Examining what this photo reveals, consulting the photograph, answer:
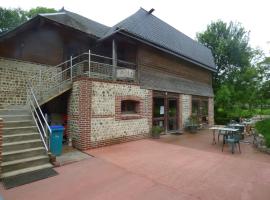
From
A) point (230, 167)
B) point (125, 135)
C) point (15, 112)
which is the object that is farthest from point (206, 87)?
point (15, 112)

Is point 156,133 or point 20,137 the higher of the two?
point 20,137

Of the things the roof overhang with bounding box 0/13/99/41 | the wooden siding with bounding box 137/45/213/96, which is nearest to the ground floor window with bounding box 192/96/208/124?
the wooden siding with bounding box 137/45/213/96

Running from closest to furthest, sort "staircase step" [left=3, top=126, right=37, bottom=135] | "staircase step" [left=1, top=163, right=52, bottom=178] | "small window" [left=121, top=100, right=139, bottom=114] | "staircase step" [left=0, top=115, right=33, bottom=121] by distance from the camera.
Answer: "staircase step" [left=1, top=163, right=52, bottom=178], "staircase step" [left=3, top=126, right=37, bottom=135], "staircase step" [left=0, top=115, right=33, bottom=121], "small window" [left=121, top=100, right=139, bottom=114]

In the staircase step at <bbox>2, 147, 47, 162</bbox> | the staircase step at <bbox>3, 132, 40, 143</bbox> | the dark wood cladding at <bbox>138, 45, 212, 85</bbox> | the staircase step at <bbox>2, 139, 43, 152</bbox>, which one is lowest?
the staircase step at <bbox>2, 147, 47, 162</bbox>

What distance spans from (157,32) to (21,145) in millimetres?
10487

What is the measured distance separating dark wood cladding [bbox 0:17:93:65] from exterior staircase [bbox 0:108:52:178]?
3.55 metres

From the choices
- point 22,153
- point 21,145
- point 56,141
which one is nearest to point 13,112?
point 21,145

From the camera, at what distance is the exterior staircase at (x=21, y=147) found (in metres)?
5.09

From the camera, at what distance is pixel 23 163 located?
17.2ft

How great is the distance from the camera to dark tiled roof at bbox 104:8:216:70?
10845 millimetres

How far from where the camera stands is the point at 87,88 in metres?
7.82

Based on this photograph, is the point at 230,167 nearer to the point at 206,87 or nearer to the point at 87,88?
the point at 87,88

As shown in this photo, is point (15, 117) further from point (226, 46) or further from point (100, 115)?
point (226, 46)

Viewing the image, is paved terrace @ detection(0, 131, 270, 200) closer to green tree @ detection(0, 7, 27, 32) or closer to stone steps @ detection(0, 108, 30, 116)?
stone steps @ detection(0, 108, 30, 116)
